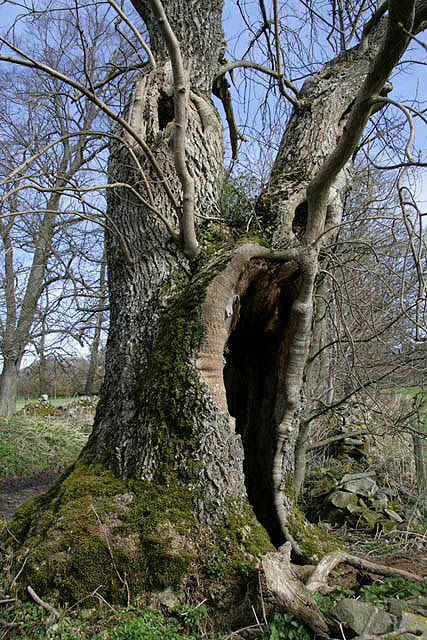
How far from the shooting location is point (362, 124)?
2055 millimetres

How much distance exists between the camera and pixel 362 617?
1793 millimetres

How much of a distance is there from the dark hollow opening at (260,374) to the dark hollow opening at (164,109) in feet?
5.69

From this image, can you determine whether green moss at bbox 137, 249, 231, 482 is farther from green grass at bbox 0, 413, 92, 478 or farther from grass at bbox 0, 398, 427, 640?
green grass at bbox 0, 413, 92, 478

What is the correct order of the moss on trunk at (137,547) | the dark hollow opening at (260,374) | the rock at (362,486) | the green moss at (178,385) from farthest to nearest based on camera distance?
the rock at (362,486)
the dark hollow opening at (260,374)
the green moss at (178,385)
the moss on trunk at (137,547)

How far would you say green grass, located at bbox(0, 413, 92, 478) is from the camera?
7.72 metres

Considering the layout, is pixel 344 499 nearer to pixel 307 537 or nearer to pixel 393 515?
pixel 393 515

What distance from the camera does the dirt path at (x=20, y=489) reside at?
5665 millimetres

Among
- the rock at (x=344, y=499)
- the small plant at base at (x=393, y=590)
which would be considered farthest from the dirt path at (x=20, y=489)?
the small plant at base at (x=393, y=590)

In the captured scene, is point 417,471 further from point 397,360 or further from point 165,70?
point 165,70

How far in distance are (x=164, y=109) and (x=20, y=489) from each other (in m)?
6.23

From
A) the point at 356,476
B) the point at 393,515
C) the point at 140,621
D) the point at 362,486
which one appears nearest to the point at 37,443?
the point at 356,476

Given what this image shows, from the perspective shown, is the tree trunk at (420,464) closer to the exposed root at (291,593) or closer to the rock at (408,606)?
the rock at (408,606)

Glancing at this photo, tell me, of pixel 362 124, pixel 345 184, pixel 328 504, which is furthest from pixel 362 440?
pixel 362 124

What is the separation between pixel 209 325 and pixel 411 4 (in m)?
1.80
